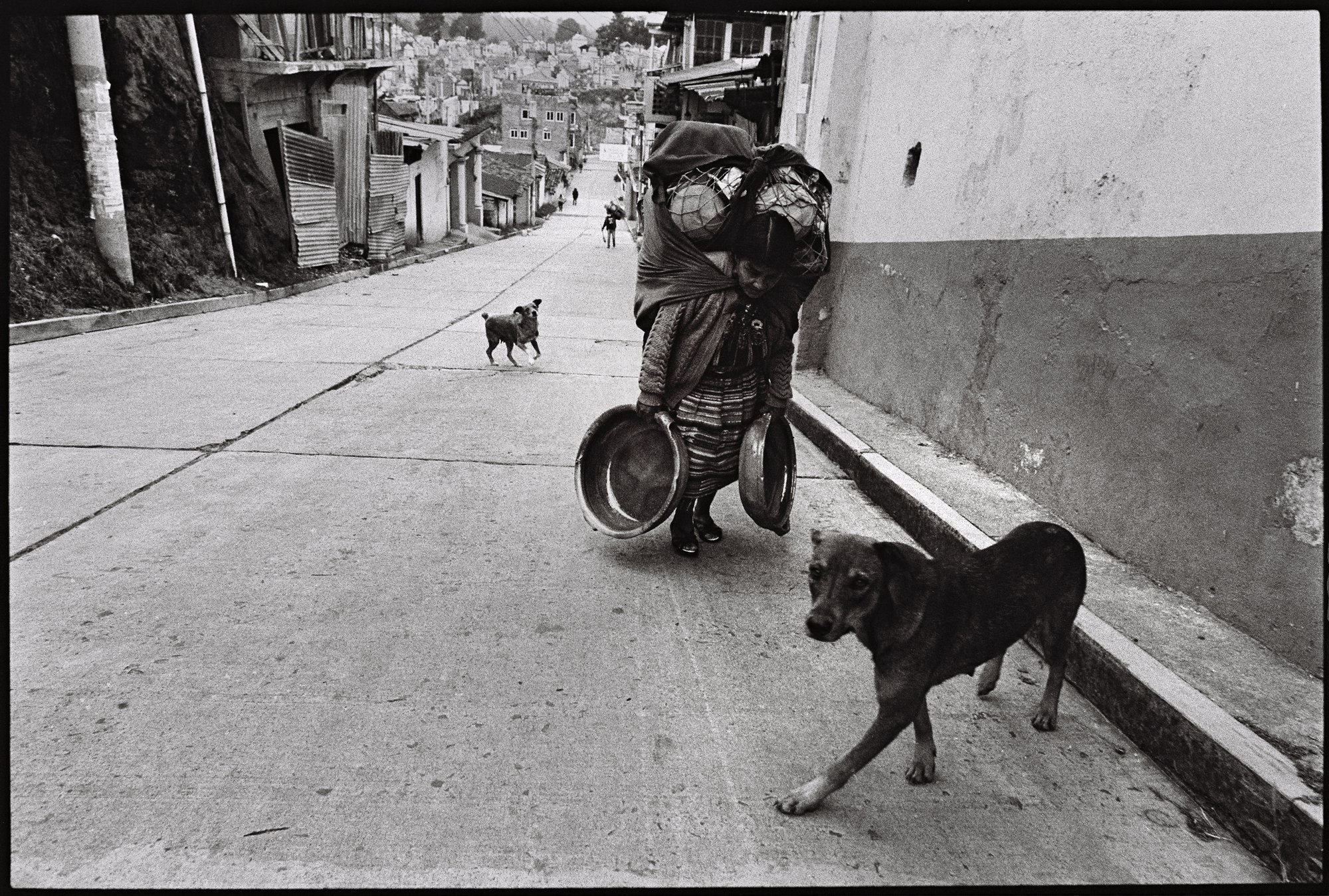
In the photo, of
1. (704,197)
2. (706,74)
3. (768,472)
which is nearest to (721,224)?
(704,197)

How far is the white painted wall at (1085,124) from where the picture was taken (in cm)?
280

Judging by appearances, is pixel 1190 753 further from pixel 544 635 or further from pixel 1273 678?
pixel 544 635

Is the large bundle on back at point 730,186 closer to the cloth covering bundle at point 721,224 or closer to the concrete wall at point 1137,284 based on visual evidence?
the cloth covering bundle at point 721,224

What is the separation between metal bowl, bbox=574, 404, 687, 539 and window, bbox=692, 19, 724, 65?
36.6 meters

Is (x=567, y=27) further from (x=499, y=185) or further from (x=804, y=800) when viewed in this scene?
(x=499, y=185)

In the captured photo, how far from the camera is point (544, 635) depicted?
2.99 metres

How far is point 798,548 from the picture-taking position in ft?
13.4

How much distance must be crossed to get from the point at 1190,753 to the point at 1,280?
315 cm

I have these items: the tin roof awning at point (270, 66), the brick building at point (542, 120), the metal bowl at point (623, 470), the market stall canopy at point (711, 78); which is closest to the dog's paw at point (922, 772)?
the metal bowl at point (623, 470)

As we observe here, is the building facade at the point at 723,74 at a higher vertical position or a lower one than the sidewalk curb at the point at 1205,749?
higher

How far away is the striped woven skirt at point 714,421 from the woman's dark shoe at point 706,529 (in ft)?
0.98

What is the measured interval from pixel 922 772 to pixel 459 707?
1.44m

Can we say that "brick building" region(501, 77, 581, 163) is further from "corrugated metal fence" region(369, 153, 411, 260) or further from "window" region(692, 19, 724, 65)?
"corrugated metal fence" region(369, 153, 411, 260)

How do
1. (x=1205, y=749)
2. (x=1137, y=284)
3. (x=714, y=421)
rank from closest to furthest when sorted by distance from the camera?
(x=1205, y=749)
(x=1137, y=284)
(x=714, y=421)
